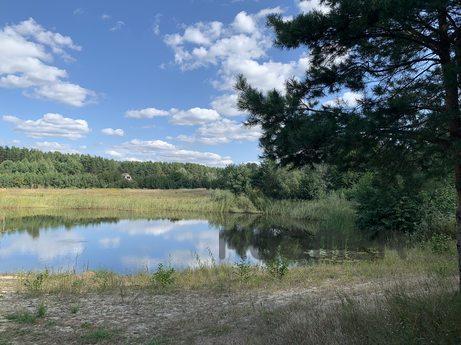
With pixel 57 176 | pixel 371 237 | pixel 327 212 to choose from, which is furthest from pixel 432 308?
pixel 57 176

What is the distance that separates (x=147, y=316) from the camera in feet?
21.0

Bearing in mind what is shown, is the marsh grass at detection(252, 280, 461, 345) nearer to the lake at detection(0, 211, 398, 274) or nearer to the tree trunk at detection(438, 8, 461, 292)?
the tree trunk at detection(438, 8, 461, 292)

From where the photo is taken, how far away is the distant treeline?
36781mm

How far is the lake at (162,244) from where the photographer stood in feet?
49.5

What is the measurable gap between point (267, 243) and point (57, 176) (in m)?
73.8

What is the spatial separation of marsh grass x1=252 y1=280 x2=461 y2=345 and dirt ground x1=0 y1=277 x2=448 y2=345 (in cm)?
52

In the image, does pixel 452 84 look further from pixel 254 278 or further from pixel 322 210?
pixel 322 210

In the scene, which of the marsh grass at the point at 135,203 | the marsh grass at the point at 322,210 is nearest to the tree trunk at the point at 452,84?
the marsh grass at the point at 322,210

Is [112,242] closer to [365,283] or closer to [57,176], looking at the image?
[365,283]

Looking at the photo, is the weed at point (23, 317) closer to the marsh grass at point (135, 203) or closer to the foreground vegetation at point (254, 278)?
the foreground vegetation at point (254, 278)

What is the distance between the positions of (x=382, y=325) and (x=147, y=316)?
12.4 ft

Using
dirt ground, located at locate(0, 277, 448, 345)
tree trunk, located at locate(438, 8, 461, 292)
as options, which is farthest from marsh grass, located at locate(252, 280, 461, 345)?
tree trunk, located at locate(438, 8, 461, 292)

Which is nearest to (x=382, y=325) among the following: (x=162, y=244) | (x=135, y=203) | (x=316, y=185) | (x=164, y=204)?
(x=162, y=244)

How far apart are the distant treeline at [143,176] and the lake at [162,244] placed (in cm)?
319
